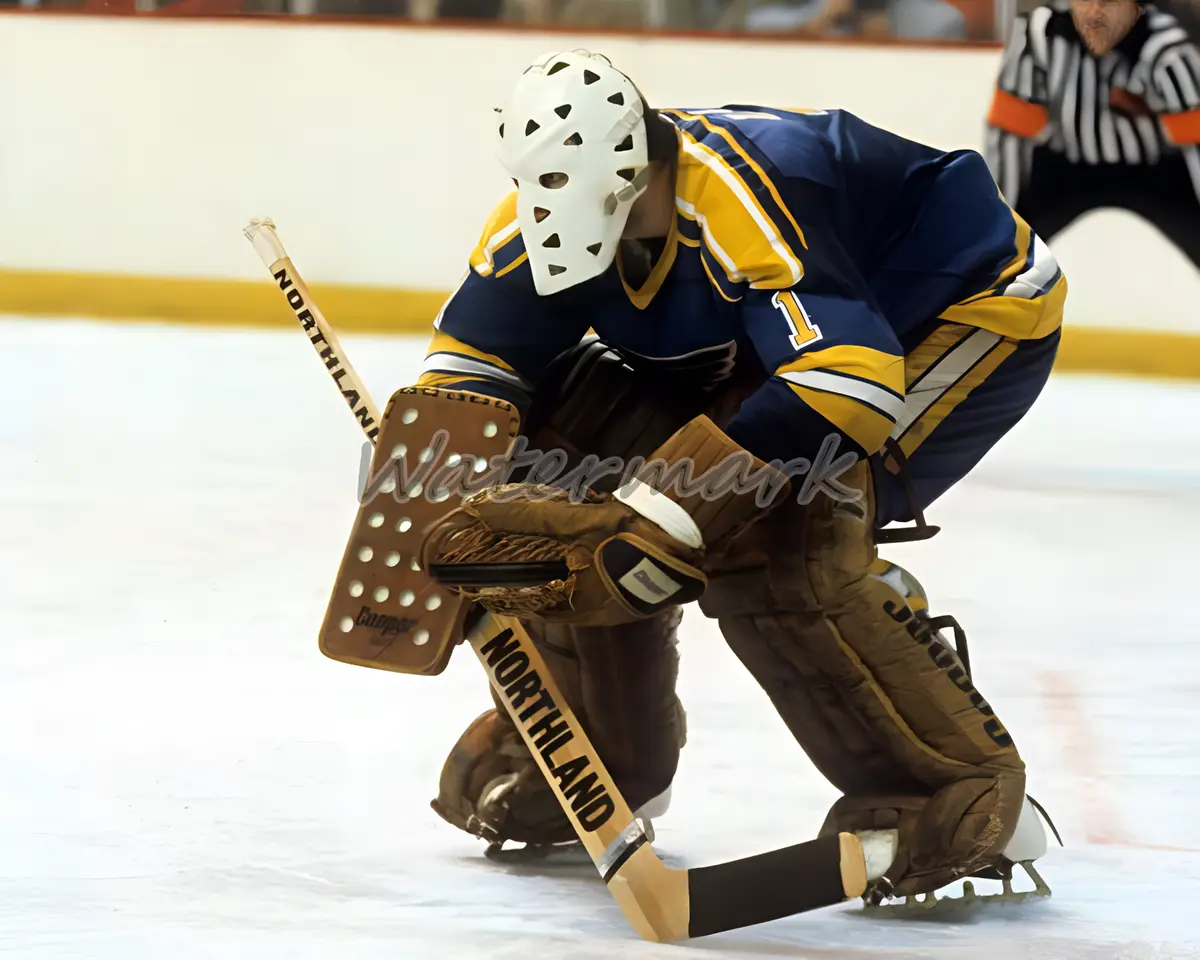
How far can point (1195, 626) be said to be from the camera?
11.3ft

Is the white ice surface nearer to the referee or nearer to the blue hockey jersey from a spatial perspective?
the blue hockey jersey

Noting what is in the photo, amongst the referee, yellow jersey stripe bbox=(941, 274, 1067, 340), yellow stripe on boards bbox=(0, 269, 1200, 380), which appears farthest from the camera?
yellow stripe on boards bbox=(0, 269, 1200, 380)

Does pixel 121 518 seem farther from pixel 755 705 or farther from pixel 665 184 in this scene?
pixel 665 184

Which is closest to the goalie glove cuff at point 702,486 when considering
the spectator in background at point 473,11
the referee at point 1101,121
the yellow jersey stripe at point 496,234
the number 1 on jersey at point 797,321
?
the number 1 on jersey at point 797,321

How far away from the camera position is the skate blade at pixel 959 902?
Answer: 2.06m

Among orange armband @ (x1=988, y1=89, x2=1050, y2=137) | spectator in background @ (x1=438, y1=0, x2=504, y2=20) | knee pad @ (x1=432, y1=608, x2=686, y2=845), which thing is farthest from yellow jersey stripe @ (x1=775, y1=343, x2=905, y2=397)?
spectator in background @ (x1=438, y1=0, x2=504, y2=20)

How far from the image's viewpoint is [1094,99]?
5.42m

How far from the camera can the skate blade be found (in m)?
2.06

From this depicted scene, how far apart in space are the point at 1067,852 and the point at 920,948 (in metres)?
0.42

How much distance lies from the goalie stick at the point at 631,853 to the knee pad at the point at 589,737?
196 mm

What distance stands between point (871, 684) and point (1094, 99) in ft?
12.7

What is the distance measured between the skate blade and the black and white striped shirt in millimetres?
3465

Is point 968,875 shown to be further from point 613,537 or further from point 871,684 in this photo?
point 613,537

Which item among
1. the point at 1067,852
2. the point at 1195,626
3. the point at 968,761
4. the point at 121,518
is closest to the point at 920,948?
the point at 968,761
